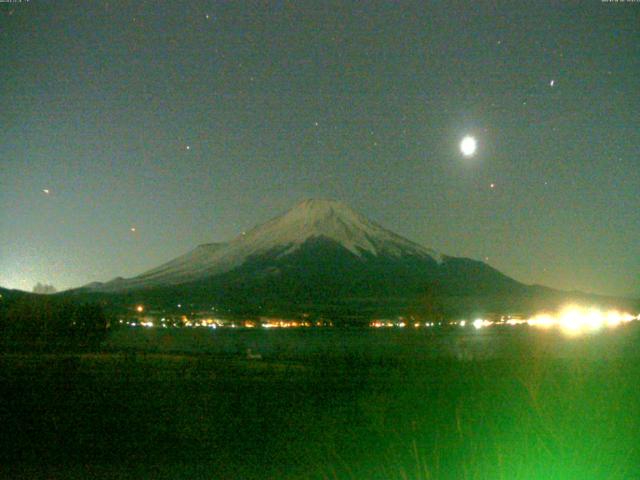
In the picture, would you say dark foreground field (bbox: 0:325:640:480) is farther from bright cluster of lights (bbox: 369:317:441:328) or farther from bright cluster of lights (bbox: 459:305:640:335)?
bright cluster of lights (bbox: 459:305:640:335)

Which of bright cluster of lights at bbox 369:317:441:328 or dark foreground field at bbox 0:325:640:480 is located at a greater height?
bright cluster of lights at bbox 369:317:441:328

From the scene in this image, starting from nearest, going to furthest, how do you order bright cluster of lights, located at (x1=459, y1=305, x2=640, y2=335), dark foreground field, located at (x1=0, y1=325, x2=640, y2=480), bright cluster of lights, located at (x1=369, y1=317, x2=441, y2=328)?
dark foreground field, located at (x1=0, y1=325, x2=640, y2=480) → bright cluster of lights, located at (x1=369, y1=317, x2=441, y2=328) → bright cluster of lights, located at (x1=459, y1=305, x2=640, y2=335)

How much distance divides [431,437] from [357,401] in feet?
13.6

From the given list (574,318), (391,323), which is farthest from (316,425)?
(574,318)

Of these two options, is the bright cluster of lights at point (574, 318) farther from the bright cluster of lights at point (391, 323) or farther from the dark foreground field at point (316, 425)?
the dark foreground field at point (316, 425)

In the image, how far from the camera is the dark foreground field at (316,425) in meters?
10.5

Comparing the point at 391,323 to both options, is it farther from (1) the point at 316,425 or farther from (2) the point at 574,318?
(1) the point at 316,425

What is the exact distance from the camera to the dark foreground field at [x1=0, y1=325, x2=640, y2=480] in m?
10.5

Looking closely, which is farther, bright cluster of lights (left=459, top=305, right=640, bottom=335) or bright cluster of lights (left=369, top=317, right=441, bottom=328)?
bright cluster of lights (left=459, top=305, right=640, bottom=335)

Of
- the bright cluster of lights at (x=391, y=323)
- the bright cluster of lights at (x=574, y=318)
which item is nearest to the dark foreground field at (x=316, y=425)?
the bright cluster of lights at (x=391, y=323)

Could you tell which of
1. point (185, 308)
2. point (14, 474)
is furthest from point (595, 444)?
point (185, 308)

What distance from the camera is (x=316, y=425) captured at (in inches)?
542

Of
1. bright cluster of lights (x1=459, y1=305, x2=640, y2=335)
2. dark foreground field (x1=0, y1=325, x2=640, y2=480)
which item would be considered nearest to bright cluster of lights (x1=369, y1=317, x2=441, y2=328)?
bright cluster of lights (x1=459, y1=305, x2=640, y2=335)

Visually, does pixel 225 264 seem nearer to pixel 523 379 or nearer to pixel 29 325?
pixel 29 325
